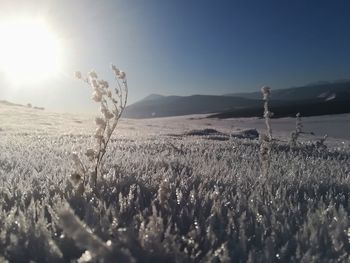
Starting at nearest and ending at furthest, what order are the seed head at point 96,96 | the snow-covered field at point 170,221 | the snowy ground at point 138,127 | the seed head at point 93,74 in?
the snow-covered field at point 170,221
the seed head at point 96,96
the seed head at point 93,74
the snowy ground at point 138,127

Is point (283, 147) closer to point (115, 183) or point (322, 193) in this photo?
point (322, 193)

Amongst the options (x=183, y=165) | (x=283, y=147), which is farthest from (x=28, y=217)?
(x=283, y=147)

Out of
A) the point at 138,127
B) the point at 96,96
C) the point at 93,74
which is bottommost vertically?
the point at 138,127

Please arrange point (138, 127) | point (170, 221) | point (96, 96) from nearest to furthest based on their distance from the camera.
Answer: point (170, 221) → point (96, 96) → point (138, 127)

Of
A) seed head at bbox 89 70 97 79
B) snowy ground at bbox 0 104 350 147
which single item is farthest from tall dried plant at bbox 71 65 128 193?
snowy ground at bbox 0 104 350 147

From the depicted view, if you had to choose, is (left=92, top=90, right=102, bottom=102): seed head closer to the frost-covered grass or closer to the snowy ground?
the frost-covered grass

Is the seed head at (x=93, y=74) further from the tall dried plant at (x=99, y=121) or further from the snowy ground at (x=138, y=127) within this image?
the snowy ground at (x=138, y=127)

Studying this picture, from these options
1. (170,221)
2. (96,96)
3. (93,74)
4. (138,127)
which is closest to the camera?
(170,221)

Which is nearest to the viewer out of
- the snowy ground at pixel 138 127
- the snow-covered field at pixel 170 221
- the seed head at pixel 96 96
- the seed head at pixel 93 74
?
the snow-covered field at pixel 170 221

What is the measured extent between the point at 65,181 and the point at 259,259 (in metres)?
2.15

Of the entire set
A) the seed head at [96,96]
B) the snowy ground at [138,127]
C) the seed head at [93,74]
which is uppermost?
the seed head at [93,74]

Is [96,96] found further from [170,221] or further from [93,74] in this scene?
[170,221]

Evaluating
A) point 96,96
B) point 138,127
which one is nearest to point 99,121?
point 96,96

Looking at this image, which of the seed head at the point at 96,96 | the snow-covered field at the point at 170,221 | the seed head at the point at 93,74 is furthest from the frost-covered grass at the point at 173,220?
the seed head at the point at 93,74
